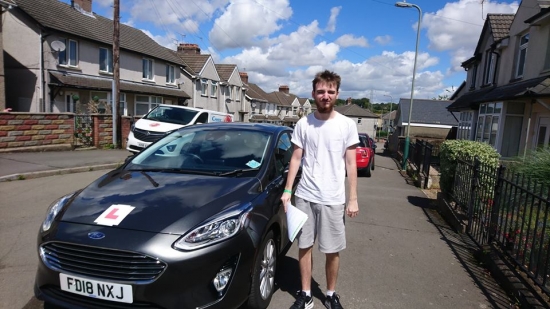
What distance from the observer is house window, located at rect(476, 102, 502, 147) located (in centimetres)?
1603

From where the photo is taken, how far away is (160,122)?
12.3 m

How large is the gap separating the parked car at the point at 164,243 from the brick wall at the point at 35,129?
9.81 meters

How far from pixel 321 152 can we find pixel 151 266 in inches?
61.5

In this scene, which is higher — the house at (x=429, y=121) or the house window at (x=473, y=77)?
the house window at (x=473, y=77)

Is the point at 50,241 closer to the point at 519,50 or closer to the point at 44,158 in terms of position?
the point at 44,158

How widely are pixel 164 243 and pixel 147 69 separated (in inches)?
987

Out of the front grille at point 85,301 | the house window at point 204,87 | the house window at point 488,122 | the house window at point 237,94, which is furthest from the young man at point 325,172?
the house window at point 237,94

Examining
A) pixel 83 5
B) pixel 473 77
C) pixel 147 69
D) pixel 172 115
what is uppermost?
pixel 83 5

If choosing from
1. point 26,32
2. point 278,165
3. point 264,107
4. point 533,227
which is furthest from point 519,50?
point 264,107

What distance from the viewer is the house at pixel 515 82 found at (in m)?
13.2

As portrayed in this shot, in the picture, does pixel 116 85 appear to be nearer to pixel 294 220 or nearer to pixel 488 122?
pixel 294 220

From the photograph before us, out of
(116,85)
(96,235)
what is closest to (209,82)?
(116,85)

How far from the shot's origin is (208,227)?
246 cm

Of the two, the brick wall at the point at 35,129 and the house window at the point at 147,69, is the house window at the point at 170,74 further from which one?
the brick wall at the point at 35,129
